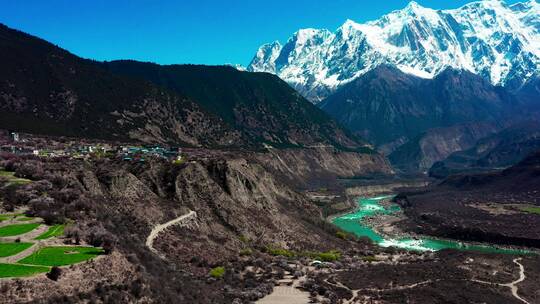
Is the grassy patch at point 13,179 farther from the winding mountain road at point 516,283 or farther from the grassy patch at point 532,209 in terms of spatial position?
the grassy patch at point 532,209

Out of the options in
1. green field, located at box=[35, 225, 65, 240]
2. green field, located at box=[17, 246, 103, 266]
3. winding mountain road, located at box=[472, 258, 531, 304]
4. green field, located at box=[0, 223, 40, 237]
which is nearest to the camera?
green field, located at box=[17, 246, 103, 266]

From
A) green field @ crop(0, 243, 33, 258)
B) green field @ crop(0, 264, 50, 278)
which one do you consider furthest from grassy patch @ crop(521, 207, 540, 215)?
green field @ crop(0, 264, 50, 278)

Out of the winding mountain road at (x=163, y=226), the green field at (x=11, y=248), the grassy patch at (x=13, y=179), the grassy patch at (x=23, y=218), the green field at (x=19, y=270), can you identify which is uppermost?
the grassy patch at (x=13, y=179)

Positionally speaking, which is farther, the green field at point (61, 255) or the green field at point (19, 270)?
the green field at point (61, 255)

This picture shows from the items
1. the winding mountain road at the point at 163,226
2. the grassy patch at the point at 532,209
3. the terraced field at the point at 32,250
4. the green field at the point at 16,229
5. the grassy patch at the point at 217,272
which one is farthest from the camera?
the grassy patch at the point at 532,209

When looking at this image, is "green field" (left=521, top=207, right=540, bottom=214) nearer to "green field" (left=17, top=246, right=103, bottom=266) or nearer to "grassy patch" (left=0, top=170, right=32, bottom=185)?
"grassy patch" (left=0, top=170, right=32, bottom=185)

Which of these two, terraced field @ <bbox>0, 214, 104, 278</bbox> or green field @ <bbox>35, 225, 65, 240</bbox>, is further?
green field @ <bbox>35, 225, 65, 240</bbox>

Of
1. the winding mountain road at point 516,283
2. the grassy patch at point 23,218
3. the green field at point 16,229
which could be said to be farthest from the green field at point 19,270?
the winding mountain road at point 516,283
